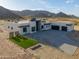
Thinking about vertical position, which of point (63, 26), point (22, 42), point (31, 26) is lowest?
point (22, 42)

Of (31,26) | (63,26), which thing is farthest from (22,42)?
(63,26)

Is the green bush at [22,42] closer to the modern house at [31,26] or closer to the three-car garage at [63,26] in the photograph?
the modern house at [31,26]

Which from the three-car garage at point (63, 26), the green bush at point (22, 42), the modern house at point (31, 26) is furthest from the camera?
the three-car garage at point (63, 26)

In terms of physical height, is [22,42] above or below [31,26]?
below

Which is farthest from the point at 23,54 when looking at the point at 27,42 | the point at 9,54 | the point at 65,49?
the point at 65,49

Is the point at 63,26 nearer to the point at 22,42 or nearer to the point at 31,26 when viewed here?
the point at 31,26

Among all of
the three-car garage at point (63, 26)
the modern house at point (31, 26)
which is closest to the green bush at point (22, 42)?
the modern house at point (31, 26)

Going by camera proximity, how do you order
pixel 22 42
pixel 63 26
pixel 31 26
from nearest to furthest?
pixel 22 42
pixel 31 26
pixel 63 26

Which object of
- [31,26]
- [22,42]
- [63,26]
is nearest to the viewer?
[22,42]

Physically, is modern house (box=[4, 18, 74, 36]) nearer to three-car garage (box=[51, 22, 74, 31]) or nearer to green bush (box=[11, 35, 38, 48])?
three-car garage (box=[51, 22, 74, 31])
